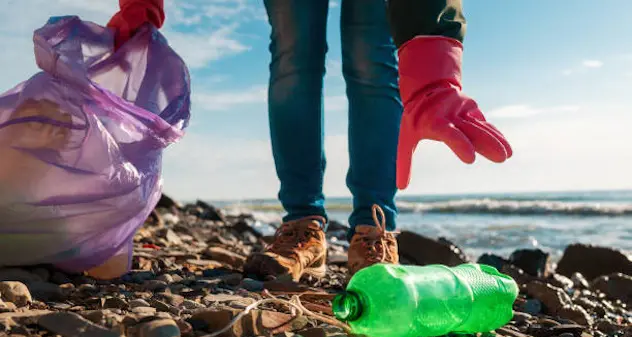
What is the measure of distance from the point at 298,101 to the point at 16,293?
134cm

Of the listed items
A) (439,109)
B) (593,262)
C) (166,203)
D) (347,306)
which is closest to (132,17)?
(439,109)

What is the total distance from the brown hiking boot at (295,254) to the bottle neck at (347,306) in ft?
3.33

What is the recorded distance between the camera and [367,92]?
8.42ft

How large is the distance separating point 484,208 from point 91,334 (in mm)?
16611

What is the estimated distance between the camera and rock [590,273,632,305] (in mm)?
3865

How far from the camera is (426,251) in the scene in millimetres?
4895

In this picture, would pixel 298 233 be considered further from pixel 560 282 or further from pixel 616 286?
pixel 616 286

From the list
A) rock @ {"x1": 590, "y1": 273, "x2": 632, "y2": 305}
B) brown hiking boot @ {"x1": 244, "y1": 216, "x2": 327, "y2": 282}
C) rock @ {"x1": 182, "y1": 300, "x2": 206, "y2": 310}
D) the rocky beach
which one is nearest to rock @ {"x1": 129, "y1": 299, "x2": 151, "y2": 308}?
the rocky beach

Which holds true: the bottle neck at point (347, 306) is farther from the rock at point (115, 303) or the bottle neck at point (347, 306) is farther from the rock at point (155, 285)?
the rock at point (155, 285)

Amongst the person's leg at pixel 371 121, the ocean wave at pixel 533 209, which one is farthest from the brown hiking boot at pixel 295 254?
the ocean wave at pixel 533 209

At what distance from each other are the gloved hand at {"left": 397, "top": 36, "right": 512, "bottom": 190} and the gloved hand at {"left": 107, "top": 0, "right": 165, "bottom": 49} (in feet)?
4.28

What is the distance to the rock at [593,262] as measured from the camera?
15.7ft

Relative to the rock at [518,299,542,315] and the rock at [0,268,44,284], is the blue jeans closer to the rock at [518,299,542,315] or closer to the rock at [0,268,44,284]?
the rock at [518,299,542,315]

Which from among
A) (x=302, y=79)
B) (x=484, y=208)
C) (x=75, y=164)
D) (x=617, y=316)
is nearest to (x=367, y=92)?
(x=302, y=79)
